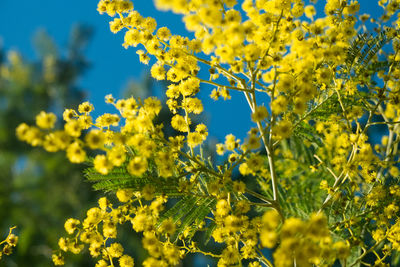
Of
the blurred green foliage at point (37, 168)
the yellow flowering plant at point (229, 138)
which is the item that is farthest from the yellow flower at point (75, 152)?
the blurred green foliage at point (37, 168)

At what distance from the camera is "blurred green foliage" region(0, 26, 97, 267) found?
26.6 ft

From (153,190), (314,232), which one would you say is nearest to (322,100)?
(314,232)

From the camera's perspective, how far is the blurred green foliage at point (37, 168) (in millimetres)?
8102

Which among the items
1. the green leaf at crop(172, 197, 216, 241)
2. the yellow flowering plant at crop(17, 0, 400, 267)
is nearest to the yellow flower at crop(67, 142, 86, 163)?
the yellow flowering plant at crop(17, 0, 400, 267)

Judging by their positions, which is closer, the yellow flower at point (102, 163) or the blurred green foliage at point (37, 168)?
the yellow flower at point (102, 163)

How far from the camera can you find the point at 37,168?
9.42 m

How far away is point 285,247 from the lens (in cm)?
84

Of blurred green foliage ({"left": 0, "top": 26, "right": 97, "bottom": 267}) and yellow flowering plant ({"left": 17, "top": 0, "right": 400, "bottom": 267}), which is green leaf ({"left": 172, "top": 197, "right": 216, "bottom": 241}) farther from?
blurred green foliage ({"left": 0, "top": 26, "right": 97, "bottom": 267})

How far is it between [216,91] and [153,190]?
0.60 meters

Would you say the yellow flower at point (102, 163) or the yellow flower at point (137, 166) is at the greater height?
the yellow flower at point (102, 163)

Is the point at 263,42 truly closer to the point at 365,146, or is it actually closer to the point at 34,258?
the point at 365,146

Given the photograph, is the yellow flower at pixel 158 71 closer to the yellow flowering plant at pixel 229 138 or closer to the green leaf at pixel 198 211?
the yellow flowering plant at pixel 229 138

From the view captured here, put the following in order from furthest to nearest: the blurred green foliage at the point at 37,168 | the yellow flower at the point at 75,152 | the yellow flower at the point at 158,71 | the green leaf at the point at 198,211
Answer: the blurred green foliage at the point at 37,168 < the yellow flower at the point at 158,71 < the green leaf at the point at 198,211 < the yellow flower at the point at 75,152

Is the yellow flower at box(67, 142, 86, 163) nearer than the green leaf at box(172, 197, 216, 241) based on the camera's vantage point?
Yes
